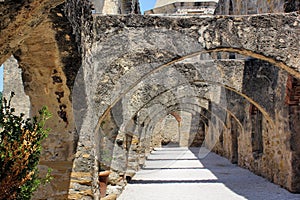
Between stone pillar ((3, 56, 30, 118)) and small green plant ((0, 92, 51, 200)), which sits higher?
stone pillar ((3, 56, 30, 118))

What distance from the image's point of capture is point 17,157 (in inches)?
111

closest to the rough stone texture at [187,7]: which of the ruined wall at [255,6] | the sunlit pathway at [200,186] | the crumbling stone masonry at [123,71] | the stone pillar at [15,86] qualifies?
the ruined wall at [255,6]

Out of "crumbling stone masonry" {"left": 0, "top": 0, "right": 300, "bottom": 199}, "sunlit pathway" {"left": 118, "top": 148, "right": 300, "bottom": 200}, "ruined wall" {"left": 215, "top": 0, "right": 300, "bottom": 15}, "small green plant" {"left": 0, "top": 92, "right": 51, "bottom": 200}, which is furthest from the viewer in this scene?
"sunlit pathway" {"left": 118, "top": 148, "right": 300, "bottom": 200}

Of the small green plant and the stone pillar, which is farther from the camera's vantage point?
the stone pillar

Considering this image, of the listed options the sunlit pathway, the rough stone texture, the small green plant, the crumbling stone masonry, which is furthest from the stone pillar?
the small green plant

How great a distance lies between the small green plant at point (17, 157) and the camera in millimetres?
2740

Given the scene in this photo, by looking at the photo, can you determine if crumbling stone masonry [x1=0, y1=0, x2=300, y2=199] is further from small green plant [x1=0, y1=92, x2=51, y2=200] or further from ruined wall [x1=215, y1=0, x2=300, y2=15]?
small green plant [x1=0, y1=92, x2=51, y2=200]

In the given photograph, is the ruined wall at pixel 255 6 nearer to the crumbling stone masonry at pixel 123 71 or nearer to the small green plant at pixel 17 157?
the crumbling stone masonry at pixel 123 71

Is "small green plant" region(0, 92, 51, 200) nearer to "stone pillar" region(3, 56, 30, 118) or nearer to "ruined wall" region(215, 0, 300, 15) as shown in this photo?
"ruined wall" region(215, 0, 300, 15)

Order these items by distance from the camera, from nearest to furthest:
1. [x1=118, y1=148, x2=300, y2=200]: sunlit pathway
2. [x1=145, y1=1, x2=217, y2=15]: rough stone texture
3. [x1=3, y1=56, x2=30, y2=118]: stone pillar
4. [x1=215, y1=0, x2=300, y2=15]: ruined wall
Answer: [x1=215, y1=0, x2=300, y2=15]: ruined wall → [x1=118, y1=148, x2=300, y2=200]: sunlit pathway → [x1=3, y1=56, x2=30, y2=118]: stone pillar → [x1=145, y1=1, x2=217, y2=15]: rough stone texture

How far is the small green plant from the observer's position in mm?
2740

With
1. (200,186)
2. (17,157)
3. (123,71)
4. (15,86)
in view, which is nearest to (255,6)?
(200,186)

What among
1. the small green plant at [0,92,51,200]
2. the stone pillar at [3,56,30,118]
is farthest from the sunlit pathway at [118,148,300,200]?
the stone pillar at [3,56,30,118]

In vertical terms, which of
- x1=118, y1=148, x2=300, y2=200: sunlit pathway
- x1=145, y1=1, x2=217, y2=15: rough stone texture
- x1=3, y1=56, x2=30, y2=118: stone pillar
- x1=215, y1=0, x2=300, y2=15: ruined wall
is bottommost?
x1=118, y1=148, x2=300, y2=200: sunlit pathway
